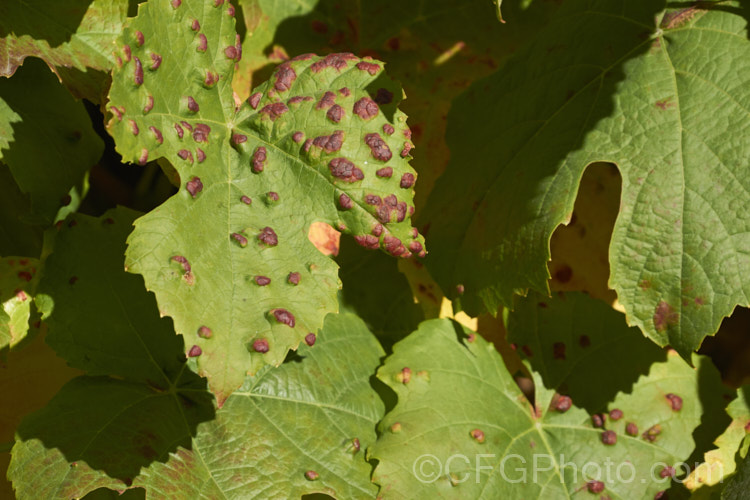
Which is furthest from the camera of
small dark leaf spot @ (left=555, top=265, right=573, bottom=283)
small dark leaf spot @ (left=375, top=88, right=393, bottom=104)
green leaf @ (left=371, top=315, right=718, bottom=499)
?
small dark leaf spot @ (left=555, top=265, right=573, bottom=283)

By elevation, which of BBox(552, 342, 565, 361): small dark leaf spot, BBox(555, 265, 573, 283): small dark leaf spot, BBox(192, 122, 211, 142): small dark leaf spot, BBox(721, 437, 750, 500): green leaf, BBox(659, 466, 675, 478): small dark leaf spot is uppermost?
→ BBox(192, 122, 211, 142): small dark leaf spot

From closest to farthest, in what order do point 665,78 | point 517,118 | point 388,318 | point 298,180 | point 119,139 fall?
point 119,139
point 298,180
point 665,78
point 517,118
point 388,318

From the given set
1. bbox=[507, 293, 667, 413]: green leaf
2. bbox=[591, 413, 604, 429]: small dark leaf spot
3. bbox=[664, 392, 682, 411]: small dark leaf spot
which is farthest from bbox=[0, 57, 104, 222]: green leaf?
bbox=[664, 392, 682, 411]: small dark leaf spot

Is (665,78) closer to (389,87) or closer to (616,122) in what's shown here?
(616,122)

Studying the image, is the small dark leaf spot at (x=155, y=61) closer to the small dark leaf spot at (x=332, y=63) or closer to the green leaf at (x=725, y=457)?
the small dark leaf spot at (x=332, y=63)

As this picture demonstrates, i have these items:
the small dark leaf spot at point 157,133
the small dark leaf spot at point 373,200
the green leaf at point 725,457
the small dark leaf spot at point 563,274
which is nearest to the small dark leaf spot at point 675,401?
the green leaf at point 725,457

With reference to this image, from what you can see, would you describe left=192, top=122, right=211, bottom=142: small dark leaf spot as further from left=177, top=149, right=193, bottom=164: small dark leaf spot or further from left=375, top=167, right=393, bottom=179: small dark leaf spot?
left=375, top=167, right=393, bottom=179: small dark leaf spot

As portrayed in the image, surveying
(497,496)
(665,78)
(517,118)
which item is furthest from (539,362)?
(665,78)

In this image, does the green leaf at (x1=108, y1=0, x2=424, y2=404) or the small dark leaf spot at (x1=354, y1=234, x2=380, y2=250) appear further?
the small dark leaf spot at (x1=354, y1=234, x2=380, y2=250)
